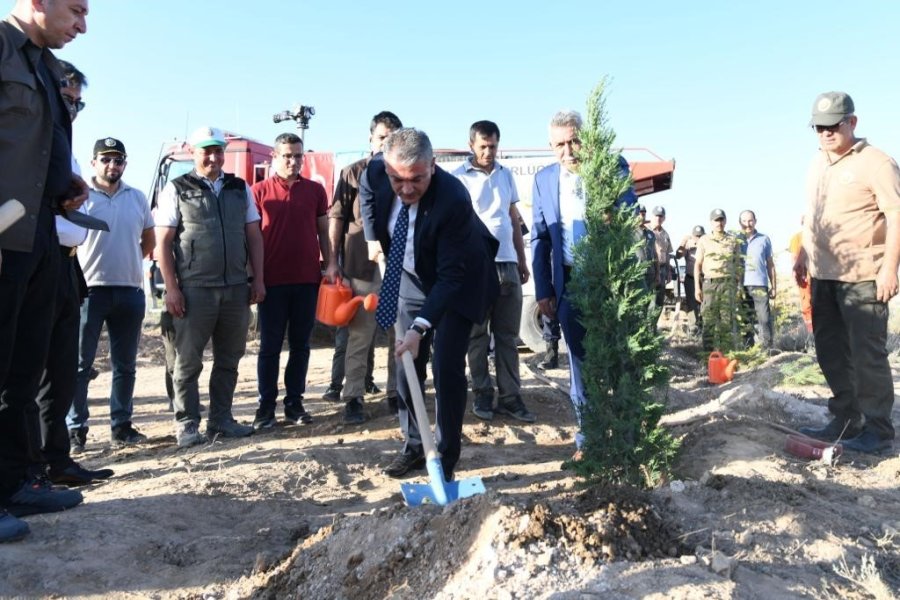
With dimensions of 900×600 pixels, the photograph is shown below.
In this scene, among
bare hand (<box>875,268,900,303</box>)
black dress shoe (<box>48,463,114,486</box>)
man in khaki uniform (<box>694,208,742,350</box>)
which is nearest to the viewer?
black dress shoe (<box>48,463,114,486</box>)

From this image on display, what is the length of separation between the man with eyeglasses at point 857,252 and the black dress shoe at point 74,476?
15.3 ft

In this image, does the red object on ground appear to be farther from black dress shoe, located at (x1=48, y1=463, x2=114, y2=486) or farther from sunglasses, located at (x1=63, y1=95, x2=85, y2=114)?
sunglasses, located at (x1=63, y1=95, x2=85, y2=114)

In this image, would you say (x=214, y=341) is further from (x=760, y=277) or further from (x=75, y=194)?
(x=760, y=277)

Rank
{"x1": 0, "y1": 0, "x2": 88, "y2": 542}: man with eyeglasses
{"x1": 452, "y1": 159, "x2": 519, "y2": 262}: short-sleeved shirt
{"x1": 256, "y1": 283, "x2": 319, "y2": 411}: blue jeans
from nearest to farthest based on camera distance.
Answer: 1. {"x1": 0, "y1": 0, "x2": 88, "y2": 542}: man with eyeglasses
2. {"x1": 256, "y1": 283, "x2": 319, "y2": 411}: blue jeans
3. {"x1": 452, "y1": 159, "x2": 519, "y2": 262}: short-sleeved shirt

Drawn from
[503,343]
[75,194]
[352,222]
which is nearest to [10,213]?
[75,194]

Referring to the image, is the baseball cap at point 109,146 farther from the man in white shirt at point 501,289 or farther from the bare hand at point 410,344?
the bare hand at point 410,344

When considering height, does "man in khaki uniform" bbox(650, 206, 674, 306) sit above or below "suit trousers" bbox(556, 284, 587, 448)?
above

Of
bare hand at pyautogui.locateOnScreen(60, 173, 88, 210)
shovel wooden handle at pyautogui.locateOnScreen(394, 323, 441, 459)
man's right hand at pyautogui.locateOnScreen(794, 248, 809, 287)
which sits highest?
bare hand at pyautogui.locateOnScreen(60, 173, 88, 210)

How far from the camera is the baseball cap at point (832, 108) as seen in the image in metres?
5.21

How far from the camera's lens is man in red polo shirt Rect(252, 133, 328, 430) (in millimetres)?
6133

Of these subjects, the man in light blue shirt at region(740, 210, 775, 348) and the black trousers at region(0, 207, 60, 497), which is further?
the man in light blue shirt at region(740, 210, 775, 348)

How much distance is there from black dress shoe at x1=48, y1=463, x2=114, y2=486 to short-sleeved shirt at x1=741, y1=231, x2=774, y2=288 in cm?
916

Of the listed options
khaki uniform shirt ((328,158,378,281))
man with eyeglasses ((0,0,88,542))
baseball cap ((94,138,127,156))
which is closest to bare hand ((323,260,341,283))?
khaki uniform shirt ((328,158,378,281))

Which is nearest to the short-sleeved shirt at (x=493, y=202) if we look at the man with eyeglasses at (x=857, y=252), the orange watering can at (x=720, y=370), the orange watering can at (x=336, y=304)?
the orange watering can at (x=336, y=304)
